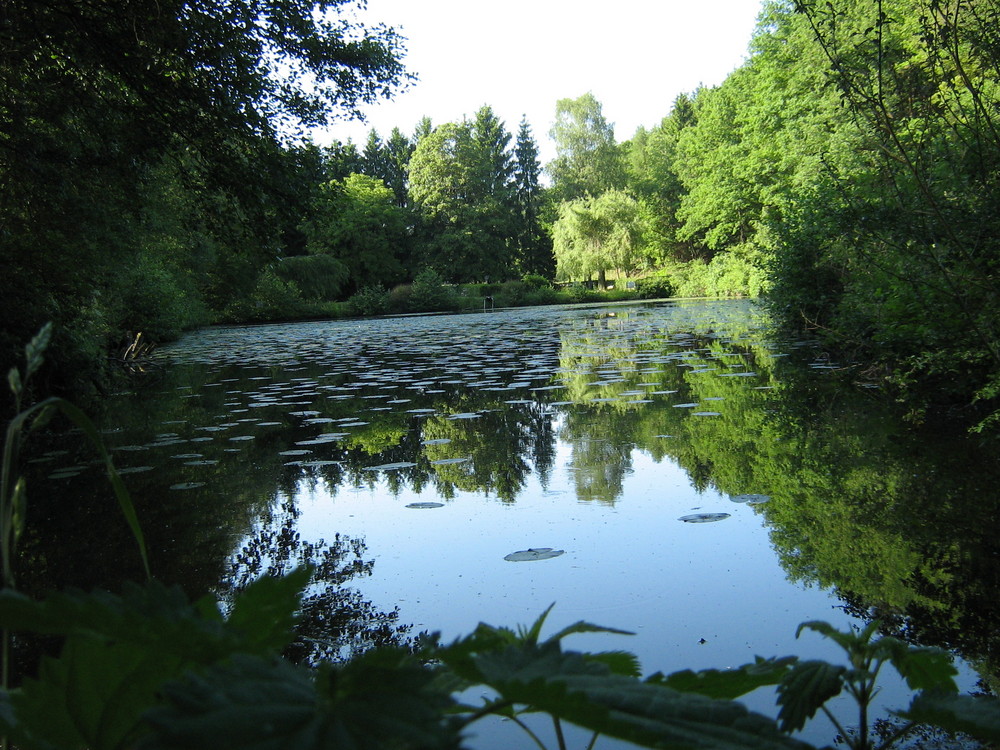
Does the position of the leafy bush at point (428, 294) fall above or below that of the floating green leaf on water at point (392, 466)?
above

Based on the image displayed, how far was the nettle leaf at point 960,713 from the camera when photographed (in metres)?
0.79

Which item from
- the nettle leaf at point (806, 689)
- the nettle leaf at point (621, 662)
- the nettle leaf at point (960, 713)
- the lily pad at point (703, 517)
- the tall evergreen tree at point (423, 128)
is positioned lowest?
the lily pad at point (703, 517)

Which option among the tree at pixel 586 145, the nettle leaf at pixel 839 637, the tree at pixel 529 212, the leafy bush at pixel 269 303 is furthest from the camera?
the tree at pixel 529 212

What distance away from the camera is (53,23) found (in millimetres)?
6465

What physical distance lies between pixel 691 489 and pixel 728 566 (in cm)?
112

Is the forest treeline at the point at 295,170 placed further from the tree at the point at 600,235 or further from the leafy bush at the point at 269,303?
the tree at the point at 600,235

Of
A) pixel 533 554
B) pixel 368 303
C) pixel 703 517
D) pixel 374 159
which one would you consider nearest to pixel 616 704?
pixel 533 554

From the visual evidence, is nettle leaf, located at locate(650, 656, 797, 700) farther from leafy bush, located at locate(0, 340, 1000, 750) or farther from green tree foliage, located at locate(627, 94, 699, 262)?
green tree foliage, located at locate(627, 94, 699, 262)

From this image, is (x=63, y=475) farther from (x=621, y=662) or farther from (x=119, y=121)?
(x=621, y=662)

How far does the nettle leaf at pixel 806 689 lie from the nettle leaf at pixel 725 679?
0.02 metres

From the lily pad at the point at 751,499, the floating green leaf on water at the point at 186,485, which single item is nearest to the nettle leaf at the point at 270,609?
the lily pad at the point at 751,499

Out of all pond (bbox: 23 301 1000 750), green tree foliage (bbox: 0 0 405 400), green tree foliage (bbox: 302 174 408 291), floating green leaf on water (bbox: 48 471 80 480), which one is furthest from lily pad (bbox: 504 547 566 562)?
green tree foliage (bbox: 302 174 408 291)

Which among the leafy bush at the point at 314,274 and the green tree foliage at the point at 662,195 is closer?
the leafy bush at the point at 314,274

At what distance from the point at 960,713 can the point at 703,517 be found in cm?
267
